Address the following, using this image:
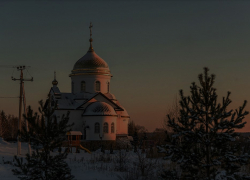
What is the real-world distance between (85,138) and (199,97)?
29970 millimetres

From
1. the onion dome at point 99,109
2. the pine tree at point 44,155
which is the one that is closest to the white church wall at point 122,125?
the onion dome at point 99,109

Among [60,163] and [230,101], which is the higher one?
[230,101]

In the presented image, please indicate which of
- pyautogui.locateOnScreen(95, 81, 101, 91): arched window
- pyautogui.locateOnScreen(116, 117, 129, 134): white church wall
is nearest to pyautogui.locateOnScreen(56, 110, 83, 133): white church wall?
pyautogui.locateOnScreen(95, 81, 101, 91): arched window

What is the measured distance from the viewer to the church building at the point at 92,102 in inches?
1524

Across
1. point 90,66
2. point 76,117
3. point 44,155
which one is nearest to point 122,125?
point 76,117

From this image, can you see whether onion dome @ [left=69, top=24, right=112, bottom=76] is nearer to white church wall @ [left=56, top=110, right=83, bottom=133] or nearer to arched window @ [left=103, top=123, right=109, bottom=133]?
white church wall @ [left=56, top=110, right=83, bottom=133]

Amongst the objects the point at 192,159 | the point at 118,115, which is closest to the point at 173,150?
the point at 192,159

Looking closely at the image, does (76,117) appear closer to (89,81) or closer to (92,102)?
(92,102)

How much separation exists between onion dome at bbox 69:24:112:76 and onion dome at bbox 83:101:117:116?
4192 millimetres

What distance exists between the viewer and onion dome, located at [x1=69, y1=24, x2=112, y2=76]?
42281 millimetres

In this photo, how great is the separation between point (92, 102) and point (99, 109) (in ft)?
7.46

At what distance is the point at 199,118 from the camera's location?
9.77m

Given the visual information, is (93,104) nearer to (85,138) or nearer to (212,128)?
(85,138)

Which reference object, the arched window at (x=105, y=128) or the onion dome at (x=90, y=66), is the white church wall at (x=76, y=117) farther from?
the onion dome at (x=90, y=66)
